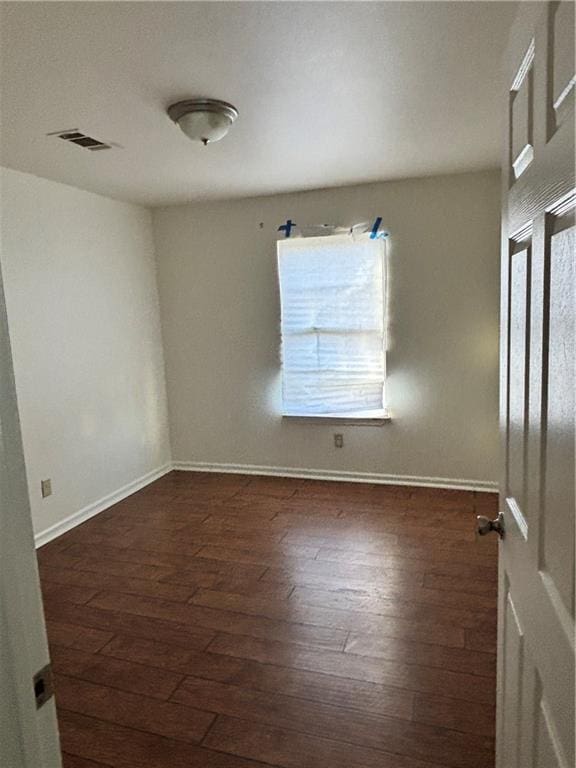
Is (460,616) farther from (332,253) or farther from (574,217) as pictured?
(332,253)

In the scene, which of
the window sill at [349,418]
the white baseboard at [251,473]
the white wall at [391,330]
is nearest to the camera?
the white baseboard at [251,473]

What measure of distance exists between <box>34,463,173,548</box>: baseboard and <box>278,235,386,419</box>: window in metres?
1.33

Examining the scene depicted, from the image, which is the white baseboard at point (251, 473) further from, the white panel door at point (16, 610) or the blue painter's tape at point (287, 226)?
the white panel door at point (16, 610)

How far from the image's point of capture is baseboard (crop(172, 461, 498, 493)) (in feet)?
12.9

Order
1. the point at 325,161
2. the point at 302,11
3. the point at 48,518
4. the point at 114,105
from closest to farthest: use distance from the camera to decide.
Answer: the point at 302,11, the point at 114,105, the point at 325,161, the point at 48,518

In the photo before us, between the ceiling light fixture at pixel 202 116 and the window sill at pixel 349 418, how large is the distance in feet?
7.87

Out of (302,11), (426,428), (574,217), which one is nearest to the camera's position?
(574,217)

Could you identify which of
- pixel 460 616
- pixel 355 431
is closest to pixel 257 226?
pixel 355 431

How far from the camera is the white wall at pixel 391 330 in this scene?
3.71m

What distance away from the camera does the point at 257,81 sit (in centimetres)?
200

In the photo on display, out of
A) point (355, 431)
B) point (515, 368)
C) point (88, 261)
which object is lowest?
point (355, 431)

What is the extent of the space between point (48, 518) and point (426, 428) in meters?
2.76

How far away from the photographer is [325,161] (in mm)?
3145

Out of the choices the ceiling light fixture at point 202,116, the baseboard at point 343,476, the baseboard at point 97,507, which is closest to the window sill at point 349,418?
the baseboard at point 343,476
